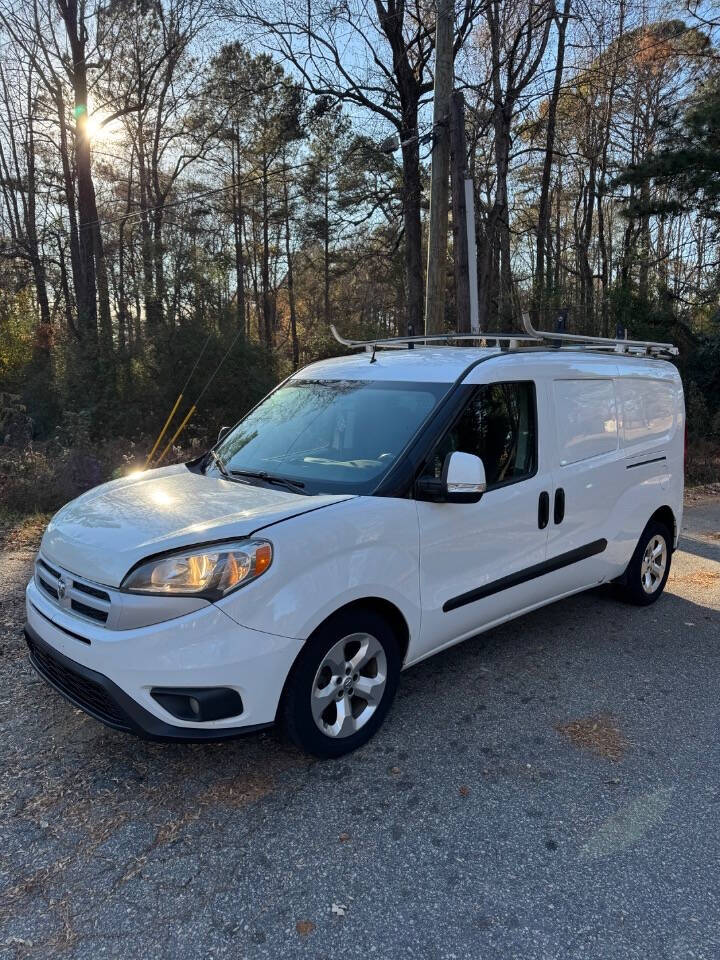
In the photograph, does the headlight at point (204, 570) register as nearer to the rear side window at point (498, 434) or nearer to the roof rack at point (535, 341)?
the rear side window at point (498, 434)

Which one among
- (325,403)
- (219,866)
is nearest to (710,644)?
(325,403)

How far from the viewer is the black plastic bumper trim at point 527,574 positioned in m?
3.51

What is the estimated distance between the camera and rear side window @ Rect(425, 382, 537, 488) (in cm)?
354

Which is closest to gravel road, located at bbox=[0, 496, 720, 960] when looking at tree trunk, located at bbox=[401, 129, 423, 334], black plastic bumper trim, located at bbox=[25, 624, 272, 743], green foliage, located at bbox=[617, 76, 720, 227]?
black plastic bumper trim, located at bbox=[25, 624, 272, 743]

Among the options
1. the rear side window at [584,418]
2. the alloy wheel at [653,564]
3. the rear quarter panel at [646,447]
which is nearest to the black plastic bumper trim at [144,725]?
the rear side window at [584,418]

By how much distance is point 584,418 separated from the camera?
14.2 feet

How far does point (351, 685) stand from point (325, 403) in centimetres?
167

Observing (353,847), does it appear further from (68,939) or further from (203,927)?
(68,939)

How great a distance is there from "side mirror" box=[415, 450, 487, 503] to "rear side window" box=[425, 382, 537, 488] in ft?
0.53

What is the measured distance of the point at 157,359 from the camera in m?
15.9

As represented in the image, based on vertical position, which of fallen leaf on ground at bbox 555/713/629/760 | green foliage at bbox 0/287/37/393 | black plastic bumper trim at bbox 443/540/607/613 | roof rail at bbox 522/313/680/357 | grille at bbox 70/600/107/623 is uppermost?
green foliage at bbox 0/287/37/393

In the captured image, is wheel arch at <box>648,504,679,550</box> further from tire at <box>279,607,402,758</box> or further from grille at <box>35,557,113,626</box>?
grille at <box>35,557,113,626</box>

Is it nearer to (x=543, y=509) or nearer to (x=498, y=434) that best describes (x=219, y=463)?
(x=498, y=434)

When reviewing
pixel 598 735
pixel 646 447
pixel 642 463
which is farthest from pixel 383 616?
pixel 646 447
